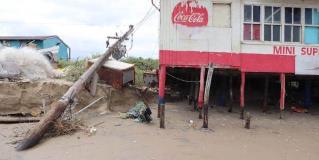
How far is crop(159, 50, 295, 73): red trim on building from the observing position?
19.4 metres

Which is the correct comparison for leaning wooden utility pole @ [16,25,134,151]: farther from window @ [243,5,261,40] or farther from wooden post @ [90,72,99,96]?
window @ [243,5,261,40]

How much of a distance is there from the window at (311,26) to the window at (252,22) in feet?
6.67

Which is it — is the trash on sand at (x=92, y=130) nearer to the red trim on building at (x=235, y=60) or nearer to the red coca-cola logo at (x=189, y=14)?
the red trim on building at (x=235, y=60)

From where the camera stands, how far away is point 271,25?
20031 millimetres

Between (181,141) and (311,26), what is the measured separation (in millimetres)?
8151

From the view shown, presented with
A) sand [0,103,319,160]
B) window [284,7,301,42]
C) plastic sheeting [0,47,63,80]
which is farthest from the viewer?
plastic sheeting [0,47,63,80]

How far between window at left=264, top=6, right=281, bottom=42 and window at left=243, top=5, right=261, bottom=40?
0.33 meters

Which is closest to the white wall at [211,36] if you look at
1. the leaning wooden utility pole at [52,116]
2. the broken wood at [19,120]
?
the leaning wooden utility pole at [52,116]

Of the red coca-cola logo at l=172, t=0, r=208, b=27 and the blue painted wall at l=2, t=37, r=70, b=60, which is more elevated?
the red coca-cola logo at l=172, t=0, r=208, b=27

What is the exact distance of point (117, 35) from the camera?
27.3 meters

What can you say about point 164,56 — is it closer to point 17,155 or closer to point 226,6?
point 226,6

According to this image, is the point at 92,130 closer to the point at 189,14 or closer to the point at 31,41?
the point at 189,14

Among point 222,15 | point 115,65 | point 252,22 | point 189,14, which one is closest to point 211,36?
point 222,15

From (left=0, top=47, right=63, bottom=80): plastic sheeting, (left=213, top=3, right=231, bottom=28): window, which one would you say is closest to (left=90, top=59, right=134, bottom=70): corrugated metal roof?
(left=0, top=47, right=63, bottom=80): plastic sheeting
